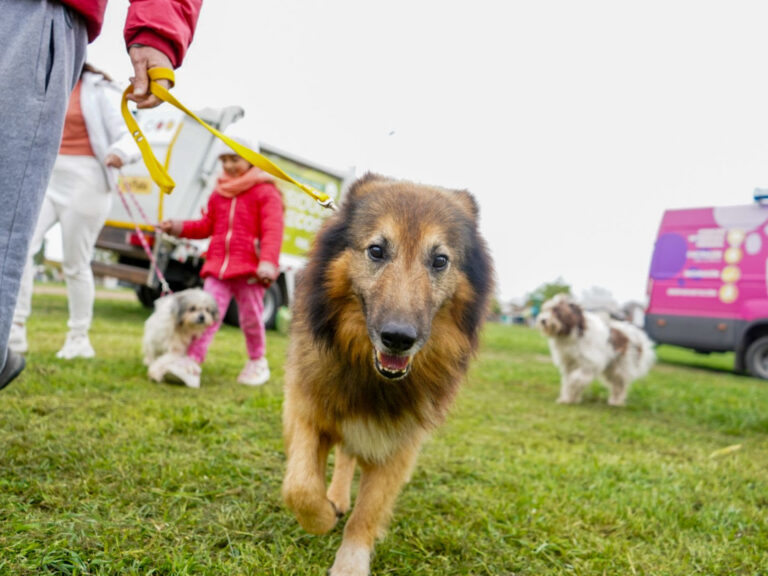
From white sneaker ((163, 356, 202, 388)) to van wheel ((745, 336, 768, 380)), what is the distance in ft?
35.9

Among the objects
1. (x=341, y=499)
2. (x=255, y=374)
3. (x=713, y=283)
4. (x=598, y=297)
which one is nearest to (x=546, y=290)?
(x=598, y=297)

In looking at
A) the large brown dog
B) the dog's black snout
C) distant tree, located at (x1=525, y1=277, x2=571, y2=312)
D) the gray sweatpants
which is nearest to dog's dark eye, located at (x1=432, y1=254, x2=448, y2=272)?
the large brown dog

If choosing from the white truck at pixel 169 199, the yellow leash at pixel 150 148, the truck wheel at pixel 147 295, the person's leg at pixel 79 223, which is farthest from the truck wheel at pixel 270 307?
the yellow leash at pixel 150 148

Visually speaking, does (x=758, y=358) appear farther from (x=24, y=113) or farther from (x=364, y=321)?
(x=24, y=113)

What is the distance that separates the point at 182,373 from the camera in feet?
15.7

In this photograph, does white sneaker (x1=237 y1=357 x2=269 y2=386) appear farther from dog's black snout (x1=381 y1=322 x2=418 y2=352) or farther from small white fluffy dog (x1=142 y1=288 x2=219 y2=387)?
dog's black snout (x1=381 y1=322 x2=418 y2=352)

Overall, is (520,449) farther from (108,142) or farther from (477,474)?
(108,142)

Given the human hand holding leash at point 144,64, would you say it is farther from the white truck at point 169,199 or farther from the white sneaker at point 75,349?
the white truck at point 169,199

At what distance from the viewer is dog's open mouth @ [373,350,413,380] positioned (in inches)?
79.4

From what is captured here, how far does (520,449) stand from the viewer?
13.1ft

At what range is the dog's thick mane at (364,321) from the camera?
231 cm

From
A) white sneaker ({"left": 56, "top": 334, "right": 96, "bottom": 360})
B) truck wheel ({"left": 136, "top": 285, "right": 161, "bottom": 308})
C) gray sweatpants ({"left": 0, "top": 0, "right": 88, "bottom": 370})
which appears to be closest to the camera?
gray sweatpants ({"left": 0, "top": 0, "right": 88, "bottom": 370})

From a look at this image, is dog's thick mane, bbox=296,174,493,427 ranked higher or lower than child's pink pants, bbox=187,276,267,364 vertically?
higher

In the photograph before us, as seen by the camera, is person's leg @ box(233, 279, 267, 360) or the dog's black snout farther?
person's leg @ box(233, 279, 267, 360)
